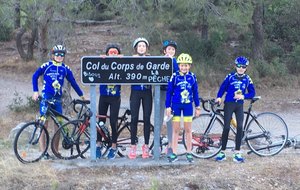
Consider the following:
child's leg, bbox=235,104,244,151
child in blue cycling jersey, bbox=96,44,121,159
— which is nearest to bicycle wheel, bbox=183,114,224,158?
child's leg, bbox=235,104,244,151

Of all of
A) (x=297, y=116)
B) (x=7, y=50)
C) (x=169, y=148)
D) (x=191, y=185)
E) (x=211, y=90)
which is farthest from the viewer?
(x=7, y=50)

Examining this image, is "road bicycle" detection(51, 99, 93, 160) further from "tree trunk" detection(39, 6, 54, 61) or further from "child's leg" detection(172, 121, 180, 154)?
"tree trunk" detection(39, 6, 54, 61)

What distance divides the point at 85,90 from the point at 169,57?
1243cm

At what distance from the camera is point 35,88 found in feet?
25.3

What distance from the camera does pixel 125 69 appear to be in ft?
24.6

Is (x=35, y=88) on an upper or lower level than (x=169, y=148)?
Answer: upper

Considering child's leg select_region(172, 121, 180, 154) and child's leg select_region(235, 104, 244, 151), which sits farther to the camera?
child's leg select_region(235, 104, 244, 151)

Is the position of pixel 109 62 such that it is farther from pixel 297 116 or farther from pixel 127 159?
pixel 297 116

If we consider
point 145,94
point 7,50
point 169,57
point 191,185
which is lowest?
point 191,185

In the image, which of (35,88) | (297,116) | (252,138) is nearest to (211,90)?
(297,116)

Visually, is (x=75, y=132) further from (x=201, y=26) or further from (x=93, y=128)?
(x=201, y=26)

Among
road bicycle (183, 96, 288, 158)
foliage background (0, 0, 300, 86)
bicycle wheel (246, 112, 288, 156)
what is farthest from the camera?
foliage background (0, 0, 300, 86)

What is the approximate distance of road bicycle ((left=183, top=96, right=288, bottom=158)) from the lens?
8.12 metres

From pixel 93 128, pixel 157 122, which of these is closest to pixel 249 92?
pixel 157 122
